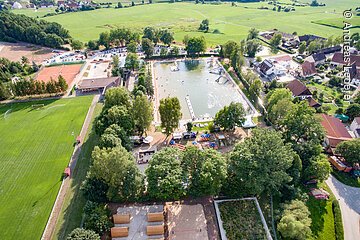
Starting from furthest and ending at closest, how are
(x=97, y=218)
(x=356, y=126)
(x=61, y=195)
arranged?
(x=356, y=126) → (x=61, y=195) → (x=97, y=218)

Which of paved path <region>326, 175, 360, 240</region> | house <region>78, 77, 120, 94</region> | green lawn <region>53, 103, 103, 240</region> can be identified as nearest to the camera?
paved path <region>326, 175, 360, 240</region>

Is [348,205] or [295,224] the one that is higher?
[295,224]

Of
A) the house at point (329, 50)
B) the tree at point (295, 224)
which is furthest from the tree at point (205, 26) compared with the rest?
the tree at point (295, 224)

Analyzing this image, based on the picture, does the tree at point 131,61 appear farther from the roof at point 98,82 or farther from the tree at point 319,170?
the tree at point 319,170

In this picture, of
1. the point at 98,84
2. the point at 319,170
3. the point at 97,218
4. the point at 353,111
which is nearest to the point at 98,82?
the point at 98,84

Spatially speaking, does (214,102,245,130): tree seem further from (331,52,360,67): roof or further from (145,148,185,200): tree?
(331,52,360,67): roof

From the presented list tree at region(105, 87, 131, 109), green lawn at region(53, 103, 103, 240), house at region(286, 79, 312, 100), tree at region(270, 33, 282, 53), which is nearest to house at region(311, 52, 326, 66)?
tree at region(270, 33, 282, 53)

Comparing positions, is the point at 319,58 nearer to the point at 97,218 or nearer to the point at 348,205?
the point at 348,205
